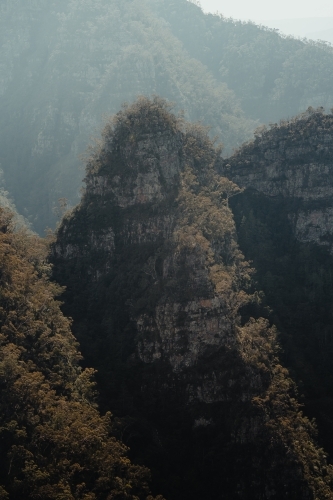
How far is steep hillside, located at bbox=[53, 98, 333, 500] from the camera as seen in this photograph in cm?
4747

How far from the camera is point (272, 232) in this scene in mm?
71750

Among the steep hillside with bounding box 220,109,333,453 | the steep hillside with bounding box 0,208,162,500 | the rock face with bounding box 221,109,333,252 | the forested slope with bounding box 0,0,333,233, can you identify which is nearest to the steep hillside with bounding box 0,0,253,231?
the forested slope with bounding box 0,0,333,233

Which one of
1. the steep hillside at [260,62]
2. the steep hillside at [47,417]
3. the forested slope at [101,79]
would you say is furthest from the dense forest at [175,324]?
the steep hillside at [260,62]

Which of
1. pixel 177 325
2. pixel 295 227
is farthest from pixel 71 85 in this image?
pixel 177 325

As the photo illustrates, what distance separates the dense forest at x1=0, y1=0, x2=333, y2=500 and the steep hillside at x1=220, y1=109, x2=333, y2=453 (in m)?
0.18

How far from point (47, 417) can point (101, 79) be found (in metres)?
101

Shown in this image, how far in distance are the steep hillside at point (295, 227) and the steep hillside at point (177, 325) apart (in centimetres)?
365

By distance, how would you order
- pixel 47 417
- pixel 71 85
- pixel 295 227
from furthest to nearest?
pixel 71 85 < pixel 295 227 < pixel 47 417

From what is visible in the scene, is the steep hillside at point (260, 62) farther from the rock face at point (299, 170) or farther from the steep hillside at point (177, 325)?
the steep hillside at point (177, 325)

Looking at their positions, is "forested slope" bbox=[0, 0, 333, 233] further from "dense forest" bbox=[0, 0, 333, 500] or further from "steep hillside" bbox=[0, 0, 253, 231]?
"dense forest" bbox=[0, 0, 333, 500]

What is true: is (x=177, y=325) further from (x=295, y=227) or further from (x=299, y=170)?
(x=299, y=170)

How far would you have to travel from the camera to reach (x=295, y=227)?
71125 mm

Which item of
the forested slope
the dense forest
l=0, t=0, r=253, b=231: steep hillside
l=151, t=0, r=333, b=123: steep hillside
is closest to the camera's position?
the dense forest

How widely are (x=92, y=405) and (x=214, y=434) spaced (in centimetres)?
1049
